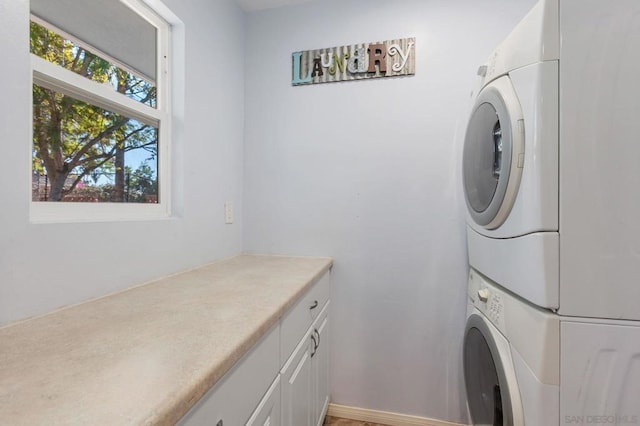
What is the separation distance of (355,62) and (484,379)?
1.72 meters

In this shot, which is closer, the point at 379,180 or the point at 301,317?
the point at 301,317

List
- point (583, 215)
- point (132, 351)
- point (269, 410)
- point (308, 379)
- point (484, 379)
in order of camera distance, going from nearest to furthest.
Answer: point (132, 351) → point (583, 215) → point (269, 410) → point (484, 379) → point (308, 379)

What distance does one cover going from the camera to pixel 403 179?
1675 millimetres

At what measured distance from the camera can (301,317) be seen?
1190 millimetres

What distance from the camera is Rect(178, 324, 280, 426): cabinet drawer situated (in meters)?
0.57

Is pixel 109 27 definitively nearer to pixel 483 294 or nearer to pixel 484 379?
pixel 483 294

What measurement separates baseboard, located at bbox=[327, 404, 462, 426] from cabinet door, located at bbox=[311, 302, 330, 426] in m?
0.09

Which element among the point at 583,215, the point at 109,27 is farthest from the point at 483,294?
the point at 109,27

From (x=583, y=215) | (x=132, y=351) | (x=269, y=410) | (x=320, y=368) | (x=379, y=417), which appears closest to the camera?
(x=132, y=351)

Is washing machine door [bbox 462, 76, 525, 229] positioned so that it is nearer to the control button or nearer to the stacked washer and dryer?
the stacked washer and dryer

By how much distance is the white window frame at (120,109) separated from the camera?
91 cm

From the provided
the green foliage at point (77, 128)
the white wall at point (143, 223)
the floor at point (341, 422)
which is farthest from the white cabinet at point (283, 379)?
the green foliage at point (77, 128)

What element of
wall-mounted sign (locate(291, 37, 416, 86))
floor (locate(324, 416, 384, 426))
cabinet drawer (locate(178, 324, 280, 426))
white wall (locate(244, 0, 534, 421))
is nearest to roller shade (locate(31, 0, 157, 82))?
white wall (locate(244, 0, 534, 421))

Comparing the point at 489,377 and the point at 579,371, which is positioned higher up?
the point at 579,371
